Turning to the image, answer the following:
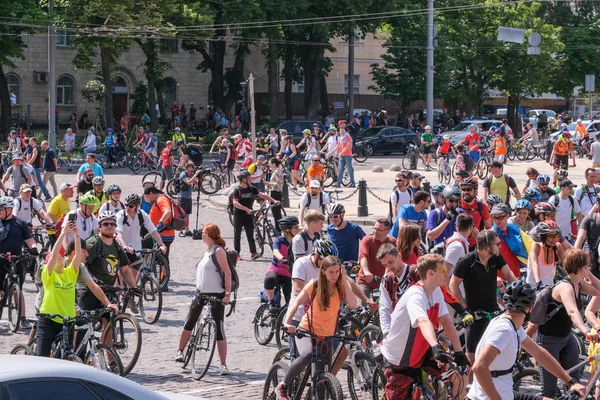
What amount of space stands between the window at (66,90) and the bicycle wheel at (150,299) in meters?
52.0

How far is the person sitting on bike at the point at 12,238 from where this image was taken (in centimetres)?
1400

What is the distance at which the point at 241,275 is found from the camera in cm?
1855

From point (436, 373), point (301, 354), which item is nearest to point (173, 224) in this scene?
point (301, 354)

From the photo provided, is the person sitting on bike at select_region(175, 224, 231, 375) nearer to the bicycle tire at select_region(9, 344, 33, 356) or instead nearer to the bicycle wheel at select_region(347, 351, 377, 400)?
the bicycle tire at select_region(9, 344, 33, 356)

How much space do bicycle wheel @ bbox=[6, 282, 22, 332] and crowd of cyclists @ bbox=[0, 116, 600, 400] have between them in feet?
0.21

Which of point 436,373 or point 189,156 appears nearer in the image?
point 436,373

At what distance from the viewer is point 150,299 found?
1470 centimetres

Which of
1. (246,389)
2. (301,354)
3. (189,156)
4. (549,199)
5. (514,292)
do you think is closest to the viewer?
(514,292)

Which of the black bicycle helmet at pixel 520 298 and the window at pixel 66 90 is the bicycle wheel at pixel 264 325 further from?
the window at pixel 66 90

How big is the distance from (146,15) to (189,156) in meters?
17.8

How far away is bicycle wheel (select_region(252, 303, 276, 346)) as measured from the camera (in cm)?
1312

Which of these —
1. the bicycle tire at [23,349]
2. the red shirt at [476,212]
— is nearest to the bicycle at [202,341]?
the bicycle tire at [23,349]

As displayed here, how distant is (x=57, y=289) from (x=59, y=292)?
0.04m

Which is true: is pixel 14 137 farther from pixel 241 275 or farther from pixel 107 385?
pixel 107 385
